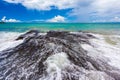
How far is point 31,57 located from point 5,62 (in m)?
1.30

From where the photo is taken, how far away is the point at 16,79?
5020 millimetres

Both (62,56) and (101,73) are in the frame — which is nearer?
(101,73)

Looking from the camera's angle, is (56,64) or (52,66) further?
(56,64)

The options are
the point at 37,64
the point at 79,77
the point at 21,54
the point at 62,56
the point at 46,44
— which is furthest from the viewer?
the point at 46,44

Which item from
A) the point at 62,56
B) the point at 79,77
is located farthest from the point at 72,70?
the point at 62,56

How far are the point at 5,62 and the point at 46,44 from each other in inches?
100

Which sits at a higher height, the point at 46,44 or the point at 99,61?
the point at 46,44

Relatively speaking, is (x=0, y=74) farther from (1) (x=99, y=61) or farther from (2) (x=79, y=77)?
(1) (x=99, y=61)

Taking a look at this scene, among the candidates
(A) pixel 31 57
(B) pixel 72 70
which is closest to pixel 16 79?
(A) pixel 31 57

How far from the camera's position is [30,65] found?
5938mm

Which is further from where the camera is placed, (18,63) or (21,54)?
(21,54)

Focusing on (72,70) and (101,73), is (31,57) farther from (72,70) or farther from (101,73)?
(101,73)

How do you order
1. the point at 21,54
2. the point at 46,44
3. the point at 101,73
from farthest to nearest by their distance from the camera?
the point at 46,44 < the point at 21,54 < the point at 101,73

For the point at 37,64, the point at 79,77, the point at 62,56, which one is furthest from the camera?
the point at 62,56
